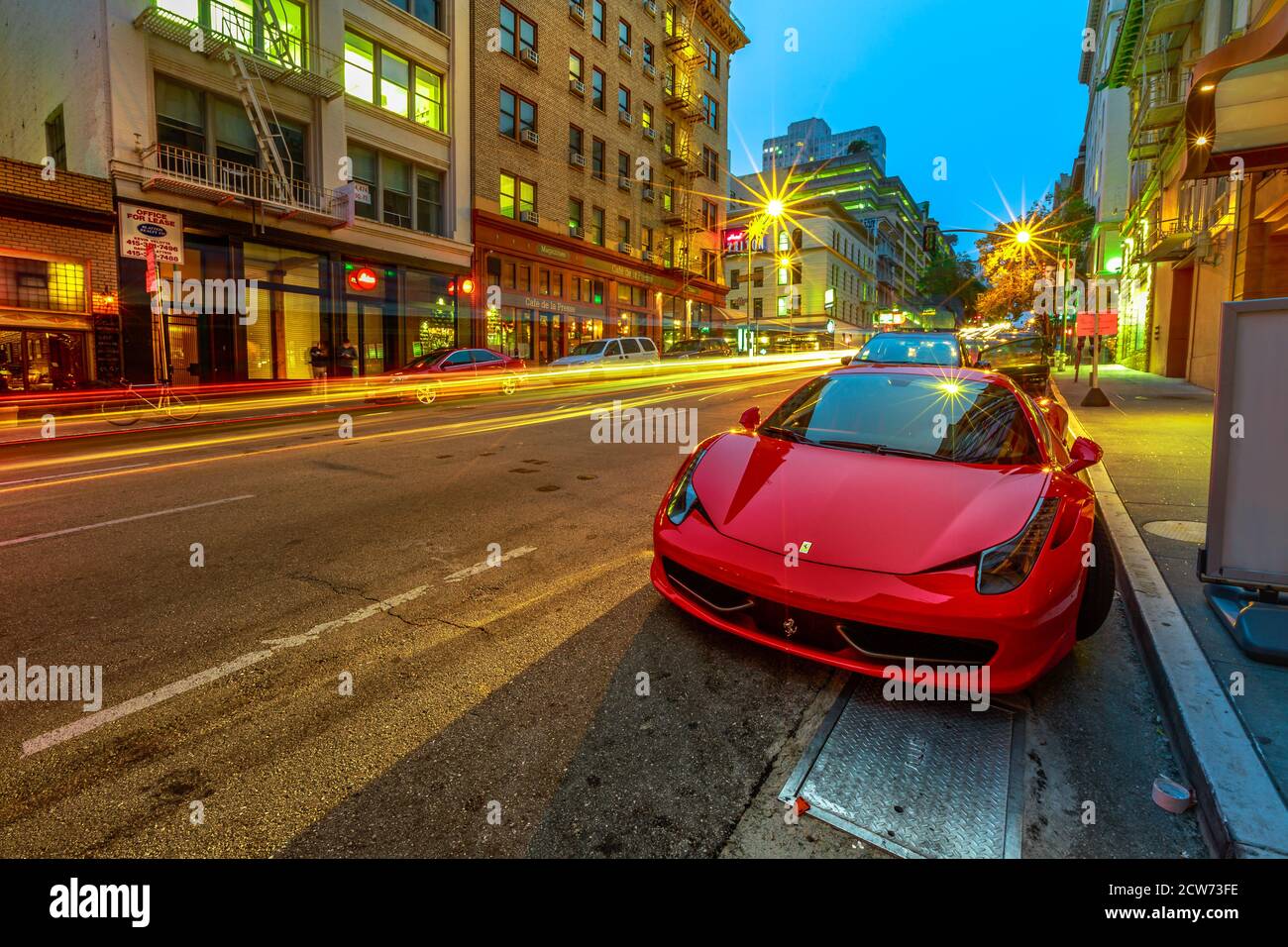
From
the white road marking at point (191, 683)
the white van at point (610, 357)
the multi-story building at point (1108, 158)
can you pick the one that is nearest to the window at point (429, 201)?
the white van at point (610, 357)

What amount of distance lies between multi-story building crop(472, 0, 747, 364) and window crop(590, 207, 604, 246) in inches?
4.0

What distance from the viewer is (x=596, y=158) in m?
33.1

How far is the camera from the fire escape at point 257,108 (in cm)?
1733

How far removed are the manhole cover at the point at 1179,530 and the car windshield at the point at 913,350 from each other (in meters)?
5.96

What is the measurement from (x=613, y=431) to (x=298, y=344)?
1439cm

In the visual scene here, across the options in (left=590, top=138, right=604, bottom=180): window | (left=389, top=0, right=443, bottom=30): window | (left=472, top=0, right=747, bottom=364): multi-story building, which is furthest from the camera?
(left=590, top=138, right=604, bottom=180): window

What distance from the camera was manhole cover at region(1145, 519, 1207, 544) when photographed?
16.7ft

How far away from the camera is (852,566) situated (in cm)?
283

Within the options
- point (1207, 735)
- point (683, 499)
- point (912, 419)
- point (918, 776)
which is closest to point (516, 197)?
point (912, 419)

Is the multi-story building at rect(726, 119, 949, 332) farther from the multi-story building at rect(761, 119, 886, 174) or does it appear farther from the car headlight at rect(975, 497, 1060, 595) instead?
the car headlight at rect(975, 497, 1060, 595)

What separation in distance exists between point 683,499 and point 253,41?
75.1ft

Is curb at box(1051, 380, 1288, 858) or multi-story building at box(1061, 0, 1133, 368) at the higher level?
multi-story building at box(1061, 0, 1133, 368)

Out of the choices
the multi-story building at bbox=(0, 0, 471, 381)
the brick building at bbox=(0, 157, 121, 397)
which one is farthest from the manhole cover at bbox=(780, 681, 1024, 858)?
the brick building at bbox=(0, 157, 121, 397)

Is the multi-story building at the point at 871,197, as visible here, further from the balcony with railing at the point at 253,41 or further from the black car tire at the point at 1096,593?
the black car tire at the point at 1096,593
